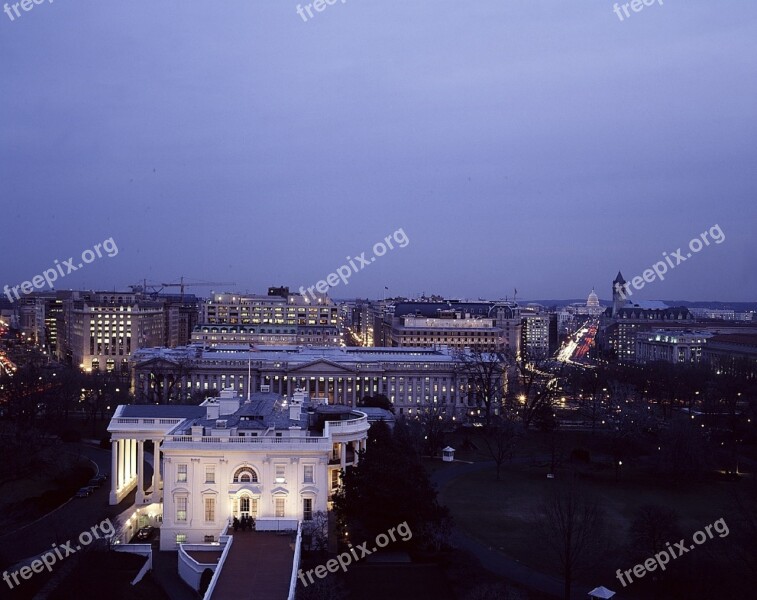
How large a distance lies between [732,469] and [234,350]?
63.5 metres

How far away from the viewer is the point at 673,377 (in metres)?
82.6

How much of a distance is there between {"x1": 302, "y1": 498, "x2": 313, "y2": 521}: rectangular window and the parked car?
8186mm

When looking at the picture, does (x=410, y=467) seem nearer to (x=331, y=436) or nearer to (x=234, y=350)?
(x=331, y=436)

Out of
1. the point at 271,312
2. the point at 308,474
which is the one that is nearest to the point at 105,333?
the point at 271,312

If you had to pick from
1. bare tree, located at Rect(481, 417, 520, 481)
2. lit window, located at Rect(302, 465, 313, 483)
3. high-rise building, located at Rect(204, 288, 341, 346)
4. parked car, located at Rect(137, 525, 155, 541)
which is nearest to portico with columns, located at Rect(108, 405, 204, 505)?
parked car, located at Rect(137, 525, 155, 541)

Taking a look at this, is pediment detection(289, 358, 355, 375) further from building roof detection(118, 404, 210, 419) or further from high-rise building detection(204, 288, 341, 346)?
high-rise building detection(204, 288, 341, 346)

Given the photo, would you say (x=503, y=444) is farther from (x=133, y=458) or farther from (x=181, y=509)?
(x=181, y=509)

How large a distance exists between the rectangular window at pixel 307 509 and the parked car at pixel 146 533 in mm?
8186

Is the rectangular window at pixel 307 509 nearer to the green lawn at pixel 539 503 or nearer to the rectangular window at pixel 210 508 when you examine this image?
the rectangular window at pixel 210 508

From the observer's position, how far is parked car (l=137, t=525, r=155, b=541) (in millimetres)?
34694

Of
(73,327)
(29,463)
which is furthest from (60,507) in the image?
(73,327)

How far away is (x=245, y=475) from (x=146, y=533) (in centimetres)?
654

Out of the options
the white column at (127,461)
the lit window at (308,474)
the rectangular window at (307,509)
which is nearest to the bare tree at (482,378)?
the white column at (127,461)

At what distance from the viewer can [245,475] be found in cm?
3331
